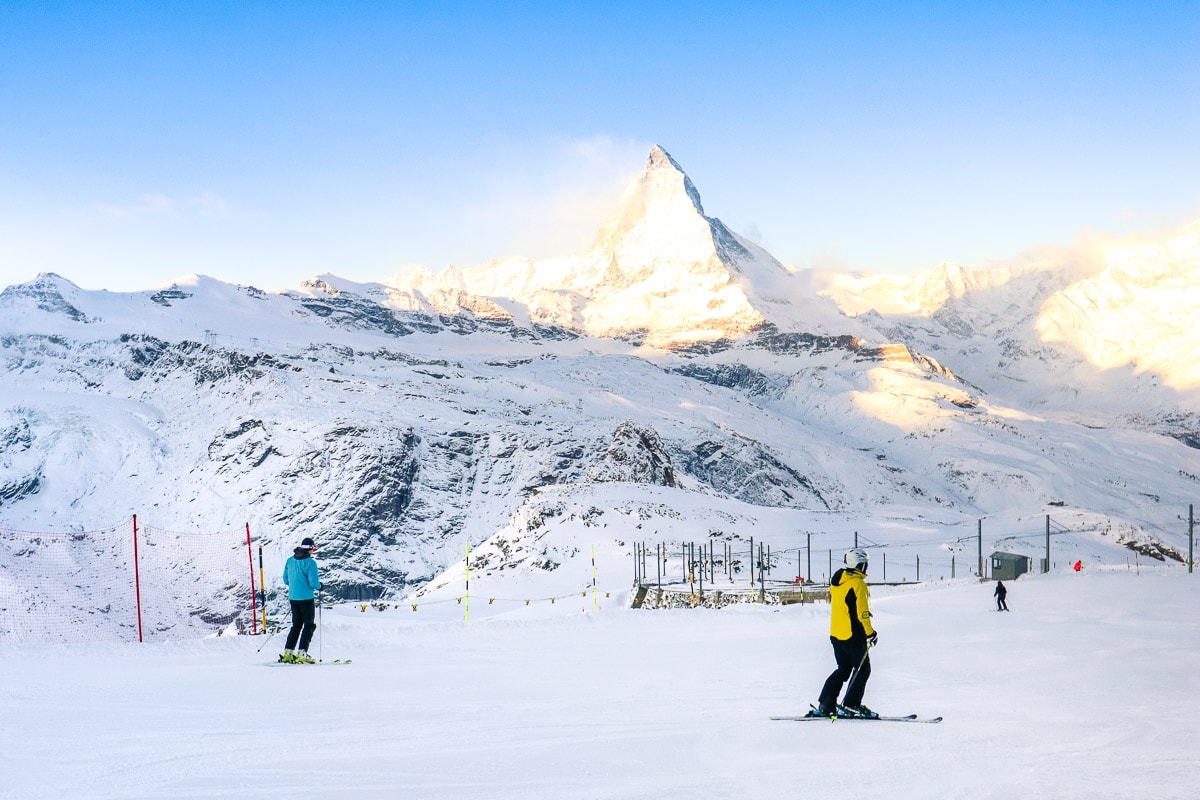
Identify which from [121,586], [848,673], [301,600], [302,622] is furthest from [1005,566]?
[121,586]

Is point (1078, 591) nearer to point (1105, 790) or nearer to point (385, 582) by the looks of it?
point (1105, 790)

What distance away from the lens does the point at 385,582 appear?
10975 centimetres

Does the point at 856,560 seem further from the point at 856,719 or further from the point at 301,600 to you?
the point at 301,600

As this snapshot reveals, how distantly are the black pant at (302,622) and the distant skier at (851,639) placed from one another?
992 cm

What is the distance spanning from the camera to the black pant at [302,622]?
18.4m

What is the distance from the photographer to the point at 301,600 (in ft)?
60.6

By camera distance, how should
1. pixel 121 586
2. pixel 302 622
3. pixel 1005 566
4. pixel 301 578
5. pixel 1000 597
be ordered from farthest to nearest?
1. pixel 121 586
2. pixel 1005 566
3. pixel 1000 597
4. pixel 302 622
5. pixel 301 578

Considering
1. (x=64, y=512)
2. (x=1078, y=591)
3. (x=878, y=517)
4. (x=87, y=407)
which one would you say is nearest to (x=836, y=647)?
(x=1078, y=591)

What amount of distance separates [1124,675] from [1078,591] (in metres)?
24.5

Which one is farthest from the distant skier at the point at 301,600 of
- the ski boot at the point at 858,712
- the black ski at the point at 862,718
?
the ski boot at the point at 858,712

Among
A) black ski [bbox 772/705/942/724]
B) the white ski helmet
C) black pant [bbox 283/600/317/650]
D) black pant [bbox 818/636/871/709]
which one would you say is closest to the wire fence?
black pant [bbox 283/600/317/650]

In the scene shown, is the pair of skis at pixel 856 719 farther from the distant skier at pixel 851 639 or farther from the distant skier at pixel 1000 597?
the distant skier at pixel 1000 597

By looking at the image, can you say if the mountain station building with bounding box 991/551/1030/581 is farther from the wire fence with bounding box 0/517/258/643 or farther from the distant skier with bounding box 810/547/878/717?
the wire fence with bounding box 0/517/258/643

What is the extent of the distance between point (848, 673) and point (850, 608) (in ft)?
2.61
